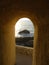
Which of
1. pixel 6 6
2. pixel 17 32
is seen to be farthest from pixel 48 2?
pixel 17 32

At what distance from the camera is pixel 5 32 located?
6.50 meters

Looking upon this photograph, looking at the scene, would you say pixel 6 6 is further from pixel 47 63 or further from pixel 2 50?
pixel 47 63

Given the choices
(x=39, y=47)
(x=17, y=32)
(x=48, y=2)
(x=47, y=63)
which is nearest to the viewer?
(x=48, y=2)

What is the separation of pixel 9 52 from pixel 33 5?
235cm

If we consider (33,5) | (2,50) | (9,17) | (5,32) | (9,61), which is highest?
(33,5)

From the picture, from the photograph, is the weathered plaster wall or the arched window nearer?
the weathered plaster wall

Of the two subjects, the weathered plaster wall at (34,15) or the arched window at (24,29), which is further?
the arched window at (24,29)

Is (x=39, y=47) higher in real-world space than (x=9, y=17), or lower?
lower

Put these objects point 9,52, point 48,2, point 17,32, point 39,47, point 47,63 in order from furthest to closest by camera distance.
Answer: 1. point 17,32
2. point 9,52
3. point 39,47
4. point 47,63
5. point 48,2

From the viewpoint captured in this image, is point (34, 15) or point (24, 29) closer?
point (34, 15)

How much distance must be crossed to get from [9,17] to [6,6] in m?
0.59

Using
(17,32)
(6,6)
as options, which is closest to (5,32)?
(6,6)

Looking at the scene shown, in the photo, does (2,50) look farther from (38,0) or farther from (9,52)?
(38,0)

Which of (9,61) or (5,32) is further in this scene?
(9,61)
